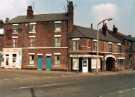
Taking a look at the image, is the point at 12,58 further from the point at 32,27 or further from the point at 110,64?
the point at 110,64

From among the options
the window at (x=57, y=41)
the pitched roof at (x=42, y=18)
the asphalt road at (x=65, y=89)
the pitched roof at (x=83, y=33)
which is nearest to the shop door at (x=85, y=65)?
the pitched roof at (x=83, y=33)

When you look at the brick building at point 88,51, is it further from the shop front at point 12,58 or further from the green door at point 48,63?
the shop front at point 12,58

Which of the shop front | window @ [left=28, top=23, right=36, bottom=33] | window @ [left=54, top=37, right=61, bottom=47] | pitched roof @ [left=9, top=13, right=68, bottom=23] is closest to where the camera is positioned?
window @ [left=54, top=37, right=61, bottom=47]

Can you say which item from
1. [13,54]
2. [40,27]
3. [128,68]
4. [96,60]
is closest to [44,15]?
[40,27]

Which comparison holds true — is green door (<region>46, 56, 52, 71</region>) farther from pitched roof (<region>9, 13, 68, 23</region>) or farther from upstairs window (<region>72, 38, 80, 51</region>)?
pitched roof (<region>9, 13, 68, 23</region>)

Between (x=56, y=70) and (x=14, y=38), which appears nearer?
(x=56, y=70)

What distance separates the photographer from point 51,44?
253ft

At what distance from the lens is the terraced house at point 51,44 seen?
246 feet

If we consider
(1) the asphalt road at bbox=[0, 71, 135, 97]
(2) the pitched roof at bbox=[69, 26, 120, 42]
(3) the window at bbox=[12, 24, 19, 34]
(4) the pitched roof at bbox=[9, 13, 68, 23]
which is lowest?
A: (1) the asphalt road at bbox=[0, 71, 135, 97]

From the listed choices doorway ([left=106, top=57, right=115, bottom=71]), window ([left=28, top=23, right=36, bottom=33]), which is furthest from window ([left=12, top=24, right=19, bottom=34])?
doorway ([left=106, top=57, right=115, bottom=71])

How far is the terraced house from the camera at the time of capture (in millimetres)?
74938

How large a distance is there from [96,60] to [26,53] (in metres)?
14.3

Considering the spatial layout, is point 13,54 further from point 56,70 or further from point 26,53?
point 56,70

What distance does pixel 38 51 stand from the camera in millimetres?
78000
